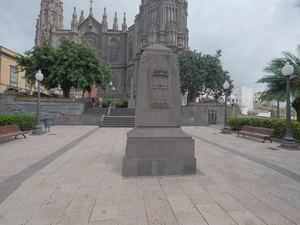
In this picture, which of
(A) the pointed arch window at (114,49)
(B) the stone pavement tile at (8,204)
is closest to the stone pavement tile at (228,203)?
(B) the stone pavement tile at (8,204)

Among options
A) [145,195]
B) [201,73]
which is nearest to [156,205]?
[145,195]

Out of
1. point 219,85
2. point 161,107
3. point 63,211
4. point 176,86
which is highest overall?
point 219,85

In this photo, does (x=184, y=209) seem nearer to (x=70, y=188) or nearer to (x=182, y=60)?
(x=70, y=188)

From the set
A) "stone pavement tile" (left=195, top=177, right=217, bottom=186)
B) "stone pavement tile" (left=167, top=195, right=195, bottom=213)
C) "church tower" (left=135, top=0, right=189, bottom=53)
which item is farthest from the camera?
"church tower" (left=135, top=0, right=189, bottom=53)

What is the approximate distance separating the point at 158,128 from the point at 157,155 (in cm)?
63

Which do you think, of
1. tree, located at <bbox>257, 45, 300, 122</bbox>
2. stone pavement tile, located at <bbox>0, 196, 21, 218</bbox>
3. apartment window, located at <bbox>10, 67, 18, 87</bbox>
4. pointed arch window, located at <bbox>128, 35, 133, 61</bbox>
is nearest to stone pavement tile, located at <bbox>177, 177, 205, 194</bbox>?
stone pavement tile, located at <bbox>0, 196, 21, 218</bbox>

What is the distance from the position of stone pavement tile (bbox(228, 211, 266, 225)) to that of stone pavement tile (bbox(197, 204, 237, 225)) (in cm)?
8

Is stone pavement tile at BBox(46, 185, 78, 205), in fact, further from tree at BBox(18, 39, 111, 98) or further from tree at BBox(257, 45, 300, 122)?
tree at BBox(18, 39, 111, 98)

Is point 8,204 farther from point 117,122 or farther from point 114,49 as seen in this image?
point 114,49

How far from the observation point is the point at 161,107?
14.1ft

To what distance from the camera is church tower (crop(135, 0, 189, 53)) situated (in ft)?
130

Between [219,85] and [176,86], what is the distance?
76.3ft

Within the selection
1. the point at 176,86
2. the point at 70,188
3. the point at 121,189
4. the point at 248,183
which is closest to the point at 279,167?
the point at 248,183

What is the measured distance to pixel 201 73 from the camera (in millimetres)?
24344
